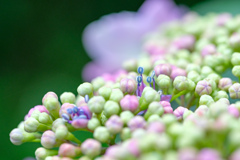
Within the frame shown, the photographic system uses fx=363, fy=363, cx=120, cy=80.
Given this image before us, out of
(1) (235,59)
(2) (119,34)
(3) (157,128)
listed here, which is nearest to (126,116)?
(3) (157,128)

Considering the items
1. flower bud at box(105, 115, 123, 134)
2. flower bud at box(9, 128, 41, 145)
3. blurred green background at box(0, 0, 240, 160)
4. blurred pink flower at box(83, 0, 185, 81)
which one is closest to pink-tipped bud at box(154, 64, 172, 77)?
flower bud at box(105, 115, 123, 134)

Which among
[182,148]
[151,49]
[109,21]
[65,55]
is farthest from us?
[65,55]

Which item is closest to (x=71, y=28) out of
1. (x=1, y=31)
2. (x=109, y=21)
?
(x=1, y=31)

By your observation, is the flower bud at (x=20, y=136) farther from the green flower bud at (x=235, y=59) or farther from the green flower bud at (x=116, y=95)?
the green flower bud at (x=235, y=59)

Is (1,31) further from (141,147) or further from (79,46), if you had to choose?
(141,147)

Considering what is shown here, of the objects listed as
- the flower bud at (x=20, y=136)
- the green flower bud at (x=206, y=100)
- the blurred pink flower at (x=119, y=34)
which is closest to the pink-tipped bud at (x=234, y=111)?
the green flower bud at (x=206, y=100)

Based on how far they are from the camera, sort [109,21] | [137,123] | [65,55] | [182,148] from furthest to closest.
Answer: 1. [65,55]
2. [109,21]
3. [137,123]
4. [182,148]

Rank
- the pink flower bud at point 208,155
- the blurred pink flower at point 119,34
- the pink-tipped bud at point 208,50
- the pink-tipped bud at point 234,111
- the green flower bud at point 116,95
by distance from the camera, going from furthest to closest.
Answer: the blurred pink flower at point 119,34 < the pink-tipped bud at point 208,50 < the green flower bud at point 116,95 < the pink-tipped bud at point 234,111 < the pink flower bud at point 208,155
